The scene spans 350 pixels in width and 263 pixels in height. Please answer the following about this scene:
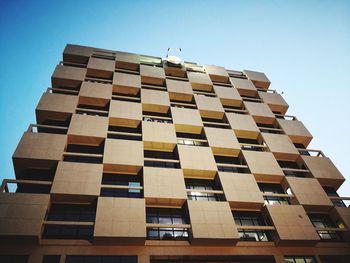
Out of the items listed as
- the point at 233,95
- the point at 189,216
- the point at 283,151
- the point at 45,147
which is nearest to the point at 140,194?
the point at 189,216

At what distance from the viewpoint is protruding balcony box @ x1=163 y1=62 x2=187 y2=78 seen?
36669 mm

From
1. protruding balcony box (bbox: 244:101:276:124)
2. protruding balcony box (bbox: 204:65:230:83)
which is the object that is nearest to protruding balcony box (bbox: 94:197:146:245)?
protruding balcony box (bbox: 244:101:276:124)

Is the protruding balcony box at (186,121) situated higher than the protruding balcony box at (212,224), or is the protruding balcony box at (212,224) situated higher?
the protruding balcony box at (186,121)

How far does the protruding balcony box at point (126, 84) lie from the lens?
30694 mm

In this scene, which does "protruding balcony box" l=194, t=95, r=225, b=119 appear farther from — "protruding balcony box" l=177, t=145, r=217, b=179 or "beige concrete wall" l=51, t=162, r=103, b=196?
"beige concrete wall" l=51, t=162, r=103, b=196

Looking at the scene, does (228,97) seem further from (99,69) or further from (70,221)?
(70,221)

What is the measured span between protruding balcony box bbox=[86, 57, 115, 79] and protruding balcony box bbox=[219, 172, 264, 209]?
66.4 ft

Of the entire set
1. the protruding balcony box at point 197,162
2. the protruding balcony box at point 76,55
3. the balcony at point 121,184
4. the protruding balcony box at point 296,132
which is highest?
the protruding balcony box at point 76,55

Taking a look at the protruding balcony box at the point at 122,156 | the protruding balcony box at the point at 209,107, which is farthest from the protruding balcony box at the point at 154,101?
the protruding balcony box at the point at 122,156

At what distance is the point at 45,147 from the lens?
20.9m

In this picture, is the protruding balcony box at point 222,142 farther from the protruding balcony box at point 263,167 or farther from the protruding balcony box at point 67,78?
the protruding balcony box at point 67,78

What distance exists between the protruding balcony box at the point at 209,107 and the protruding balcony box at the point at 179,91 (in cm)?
105

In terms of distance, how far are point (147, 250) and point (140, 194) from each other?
5.08m

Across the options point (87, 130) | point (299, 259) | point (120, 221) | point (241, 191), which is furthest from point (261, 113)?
point (120, 221)
